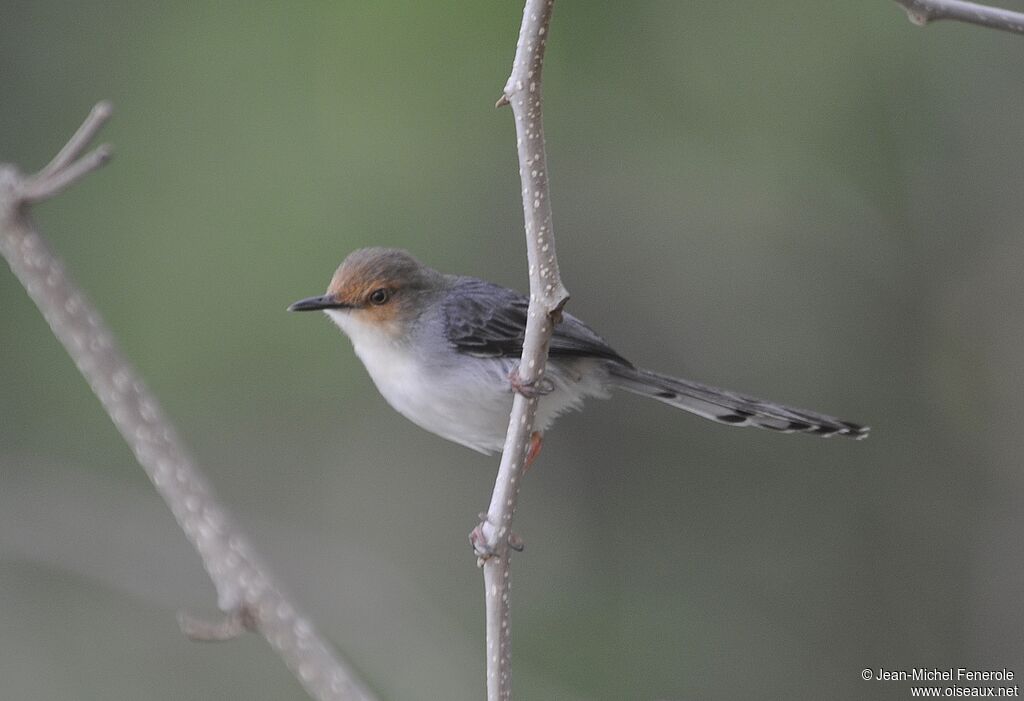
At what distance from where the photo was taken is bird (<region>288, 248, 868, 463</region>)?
186 inches

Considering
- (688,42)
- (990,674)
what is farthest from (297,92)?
(990,674)

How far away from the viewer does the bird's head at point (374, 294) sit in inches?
194

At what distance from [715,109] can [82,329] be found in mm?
7379

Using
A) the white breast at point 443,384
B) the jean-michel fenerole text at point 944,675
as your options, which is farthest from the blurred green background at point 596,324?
the white breast at point 443,384

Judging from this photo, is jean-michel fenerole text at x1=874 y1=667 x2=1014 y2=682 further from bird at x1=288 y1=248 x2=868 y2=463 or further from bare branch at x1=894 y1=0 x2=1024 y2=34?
bare branch at x1=894 y1=0 x2=1024 y2=34

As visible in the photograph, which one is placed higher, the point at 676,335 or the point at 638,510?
the point at 676,335

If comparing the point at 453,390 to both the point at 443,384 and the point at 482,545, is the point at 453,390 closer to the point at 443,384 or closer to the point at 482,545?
the point at 443,384

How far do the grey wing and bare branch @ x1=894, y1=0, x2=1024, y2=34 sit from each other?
7.36 ft

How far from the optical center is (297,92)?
30.8 ft

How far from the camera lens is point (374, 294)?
16.2 ft

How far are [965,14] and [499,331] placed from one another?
253 centimetres

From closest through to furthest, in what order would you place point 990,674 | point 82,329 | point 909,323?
point 82,329 → point 990,674 → point 909,323

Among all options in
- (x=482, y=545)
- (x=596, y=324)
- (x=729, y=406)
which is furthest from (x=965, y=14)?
(x=596, y=324)

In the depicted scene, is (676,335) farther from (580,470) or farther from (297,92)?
(297,92)
